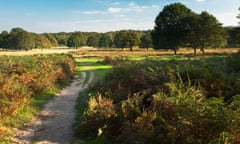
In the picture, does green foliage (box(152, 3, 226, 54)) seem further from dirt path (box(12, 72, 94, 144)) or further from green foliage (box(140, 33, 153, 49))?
dirt path (box(12, 72, 94, 144))

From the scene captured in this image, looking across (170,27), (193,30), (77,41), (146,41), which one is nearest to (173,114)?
(193,30)

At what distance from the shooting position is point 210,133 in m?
7.25

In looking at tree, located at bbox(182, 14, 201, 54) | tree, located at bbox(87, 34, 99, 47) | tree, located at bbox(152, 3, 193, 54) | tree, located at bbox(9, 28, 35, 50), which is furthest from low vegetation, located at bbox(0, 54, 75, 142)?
tree, located at bbox(87, 34, 99, 47)

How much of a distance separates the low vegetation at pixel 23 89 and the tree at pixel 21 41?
3155 inches

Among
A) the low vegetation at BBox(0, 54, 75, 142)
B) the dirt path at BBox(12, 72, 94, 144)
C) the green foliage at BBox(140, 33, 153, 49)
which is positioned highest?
the green foliage at BBox(140, 33, 153, 49)

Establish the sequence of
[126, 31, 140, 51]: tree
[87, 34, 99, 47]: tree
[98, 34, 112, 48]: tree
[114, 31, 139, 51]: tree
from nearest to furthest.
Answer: [126, 31, 140, 51]: tree, [114, 31, 139, 51]: tree, [98, 34, 112, 48]: tree, [87, 34, 99, 47]: tree

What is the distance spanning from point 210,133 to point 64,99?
11941 mm

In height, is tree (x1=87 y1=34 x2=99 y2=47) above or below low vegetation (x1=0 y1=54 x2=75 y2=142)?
above

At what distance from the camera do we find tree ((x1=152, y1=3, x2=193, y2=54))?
195 ft

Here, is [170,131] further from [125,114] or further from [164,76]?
[164,76]

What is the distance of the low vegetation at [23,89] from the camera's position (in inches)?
475

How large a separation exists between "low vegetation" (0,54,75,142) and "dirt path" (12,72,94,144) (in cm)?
52

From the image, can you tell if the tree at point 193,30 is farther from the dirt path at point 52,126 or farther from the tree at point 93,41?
the tree at point 93,41

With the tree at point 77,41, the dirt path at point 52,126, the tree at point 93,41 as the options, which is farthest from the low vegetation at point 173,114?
the tree at point 93,41
